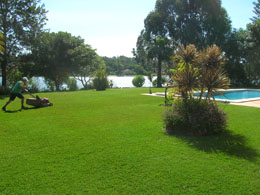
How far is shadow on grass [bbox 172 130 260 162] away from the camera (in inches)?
176

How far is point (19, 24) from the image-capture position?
2017 centimetres

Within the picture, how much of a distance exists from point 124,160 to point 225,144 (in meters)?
2.44

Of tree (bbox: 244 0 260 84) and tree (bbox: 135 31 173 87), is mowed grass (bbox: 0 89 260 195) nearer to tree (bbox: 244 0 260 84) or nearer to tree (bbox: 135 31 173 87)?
tree (bbox: 244 0 260 84)

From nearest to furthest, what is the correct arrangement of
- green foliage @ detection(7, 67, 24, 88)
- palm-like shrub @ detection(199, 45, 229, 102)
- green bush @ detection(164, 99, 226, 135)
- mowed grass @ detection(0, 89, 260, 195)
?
mowed grass @ detection(0, 89, 260, 195), green bush @ detection(164, 99, 226, 135), palm-like shrub @ detection(199, 45, 229, 102), green foliage @ detection(7, 67, 24, 88)

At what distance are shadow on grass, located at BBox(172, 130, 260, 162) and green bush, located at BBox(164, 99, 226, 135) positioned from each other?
0.76 feet

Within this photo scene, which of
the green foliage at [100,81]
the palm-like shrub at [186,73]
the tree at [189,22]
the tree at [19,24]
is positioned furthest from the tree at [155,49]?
the palm-like shrub at [186,73]

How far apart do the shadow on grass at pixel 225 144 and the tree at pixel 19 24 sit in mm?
19316

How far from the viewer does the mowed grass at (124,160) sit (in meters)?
3.27

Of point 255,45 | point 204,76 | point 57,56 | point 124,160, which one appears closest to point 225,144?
point 204,76

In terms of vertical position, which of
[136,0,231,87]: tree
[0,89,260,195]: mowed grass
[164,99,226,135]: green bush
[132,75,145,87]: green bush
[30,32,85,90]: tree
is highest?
[136,0,231,87]: tree

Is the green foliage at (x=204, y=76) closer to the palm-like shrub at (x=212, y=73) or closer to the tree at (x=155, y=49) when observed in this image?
the palm-like shrub at (x=212, y=73)

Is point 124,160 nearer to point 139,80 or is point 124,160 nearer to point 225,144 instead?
point 225,144

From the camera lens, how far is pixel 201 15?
93.8 feet

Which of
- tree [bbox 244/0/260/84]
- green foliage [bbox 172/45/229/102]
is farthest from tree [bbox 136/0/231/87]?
green foliage [bbox 172/45/229/102]
